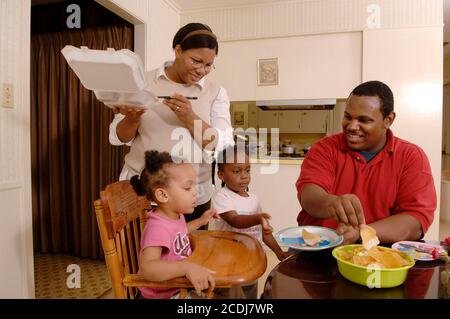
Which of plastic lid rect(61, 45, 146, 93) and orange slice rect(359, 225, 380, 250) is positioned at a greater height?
plastic lid rect(61, 45, 146, 93)

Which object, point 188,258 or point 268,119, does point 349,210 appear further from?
point 268,119

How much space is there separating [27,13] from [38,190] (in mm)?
1868

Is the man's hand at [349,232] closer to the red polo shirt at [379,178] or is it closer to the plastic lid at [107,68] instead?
the red polo shirt at [379,178]

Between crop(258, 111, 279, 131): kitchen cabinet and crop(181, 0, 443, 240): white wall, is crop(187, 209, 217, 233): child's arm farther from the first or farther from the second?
crop(258, 111, 279, 131): kitchen cabinet

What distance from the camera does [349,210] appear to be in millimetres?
914

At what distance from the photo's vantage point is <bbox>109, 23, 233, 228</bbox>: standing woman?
1.37 metres

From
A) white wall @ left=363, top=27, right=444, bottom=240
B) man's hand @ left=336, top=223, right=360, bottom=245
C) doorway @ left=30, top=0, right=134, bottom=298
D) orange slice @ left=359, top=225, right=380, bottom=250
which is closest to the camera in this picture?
orange slice @ left=359, top=225, right=380, bottom=250

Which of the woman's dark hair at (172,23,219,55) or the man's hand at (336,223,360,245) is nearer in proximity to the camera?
the man's hand at (336,223,360,245)

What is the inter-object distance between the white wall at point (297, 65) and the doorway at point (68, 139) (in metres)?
1.12

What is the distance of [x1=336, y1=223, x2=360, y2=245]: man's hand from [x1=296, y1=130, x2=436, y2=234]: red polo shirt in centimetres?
24

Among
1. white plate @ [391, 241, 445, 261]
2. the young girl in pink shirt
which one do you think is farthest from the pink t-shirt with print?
white plate @ [391, 241, 445, 261]

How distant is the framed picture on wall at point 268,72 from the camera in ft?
10.9
